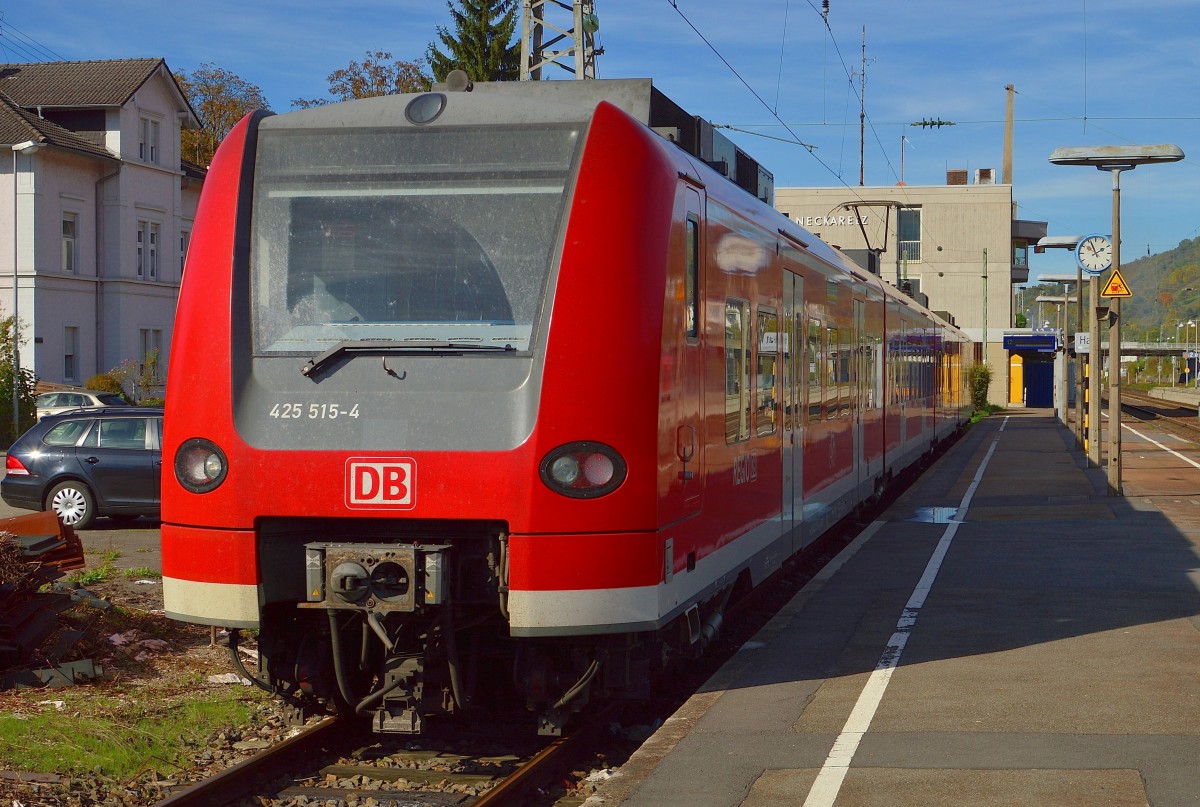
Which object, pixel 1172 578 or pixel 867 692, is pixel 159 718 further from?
pixel 1172 578

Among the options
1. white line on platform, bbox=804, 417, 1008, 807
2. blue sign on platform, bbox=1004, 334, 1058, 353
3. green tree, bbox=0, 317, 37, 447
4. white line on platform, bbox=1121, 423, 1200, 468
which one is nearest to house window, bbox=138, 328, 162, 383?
green tree, bbox=0, 317, 37, 447

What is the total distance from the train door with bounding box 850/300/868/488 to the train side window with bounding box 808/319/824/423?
8.34ft

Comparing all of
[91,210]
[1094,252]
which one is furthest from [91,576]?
[91,210]

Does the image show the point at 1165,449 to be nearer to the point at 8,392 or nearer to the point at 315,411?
the point at 8,392

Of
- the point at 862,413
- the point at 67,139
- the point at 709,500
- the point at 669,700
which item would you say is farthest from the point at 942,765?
the point at 67,139

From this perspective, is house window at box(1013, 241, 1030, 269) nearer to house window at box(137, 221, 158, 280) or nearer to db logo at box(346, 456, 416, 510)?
house window at box(137, 221, 158, 280)

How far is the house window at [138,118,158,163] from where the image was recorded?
4747 cm

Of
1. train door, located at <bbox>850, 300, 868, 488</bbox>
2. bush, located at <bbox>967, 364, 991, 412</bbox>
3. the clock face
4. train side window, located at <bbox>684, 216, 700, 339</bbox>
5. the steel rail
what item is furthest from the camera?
bush, located at <bbox>967, 364, 991, 412</bbox>

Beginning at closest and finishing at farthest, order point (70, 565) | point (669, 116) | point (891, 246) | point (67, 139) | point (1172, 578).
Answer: point (669, 116) → point (70, 565) → point (1172, 578) → point (67, 139) → point (891, 246)

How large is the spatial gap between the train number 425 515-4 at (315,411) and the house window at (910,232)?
7275cm

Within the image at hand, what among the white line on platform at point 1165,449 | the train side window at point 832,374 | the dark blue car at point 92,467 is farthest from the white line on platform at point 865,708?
the white line on platform at point 1165,449

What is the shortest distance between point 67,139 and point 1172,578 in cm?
3968

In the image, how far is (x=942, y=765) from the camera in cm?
612

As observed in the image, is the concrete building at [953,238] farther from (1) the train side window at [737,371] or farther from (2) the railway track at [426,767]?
(2) the railway track at [426,767]
